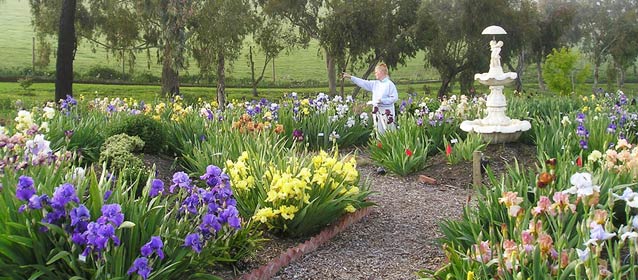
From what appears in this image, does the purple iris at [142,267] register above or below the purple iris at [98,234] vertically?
below

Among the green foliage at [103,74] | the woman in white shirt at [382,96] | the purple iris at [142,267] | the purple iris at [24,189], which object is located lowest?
the purple iris at [142,267]

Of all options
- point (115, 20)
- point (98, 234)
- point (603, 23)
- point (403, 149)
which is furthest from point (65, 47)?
point (603, 23)

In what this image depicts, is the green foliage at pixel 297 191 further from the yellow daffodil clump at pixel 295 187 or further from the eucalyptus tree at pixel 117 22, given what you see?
the eucalyptus tree at pixel 117 22

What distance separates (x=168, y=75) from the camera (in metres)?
20.3

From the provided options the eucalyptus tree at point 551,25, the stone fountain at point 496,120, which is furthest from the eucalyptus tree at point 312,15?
the stone fountain at point 496,120

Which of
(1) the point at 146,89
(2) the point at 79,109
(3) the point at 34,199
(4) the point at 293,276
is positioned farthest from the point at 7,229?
(1) the point at 146,89

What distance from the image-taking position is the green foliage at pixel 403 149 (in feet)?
25.6

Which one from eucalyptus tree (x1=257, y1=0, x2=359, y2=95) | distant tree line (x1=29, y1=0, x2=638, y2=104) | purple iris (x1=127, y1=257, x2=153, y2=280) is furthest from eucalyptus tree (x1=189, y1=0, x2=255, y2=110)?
purple iris (x1=127, y1=257, x2=153, y2=280)

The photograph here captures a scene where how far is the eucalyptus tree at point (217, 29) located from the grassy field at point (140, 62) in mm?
16042

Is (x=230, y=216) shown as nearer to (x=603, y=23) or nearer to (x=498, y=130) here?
(x=498, y=130)

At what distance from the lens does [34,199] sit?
295cm

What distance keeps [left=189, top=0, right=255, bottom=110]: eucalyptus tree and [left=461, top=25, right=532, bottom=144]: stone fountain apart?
13739 mm

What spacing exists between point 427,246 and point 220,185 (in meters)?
2.09

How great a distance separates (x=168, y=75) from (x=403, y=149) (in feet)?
46.1
